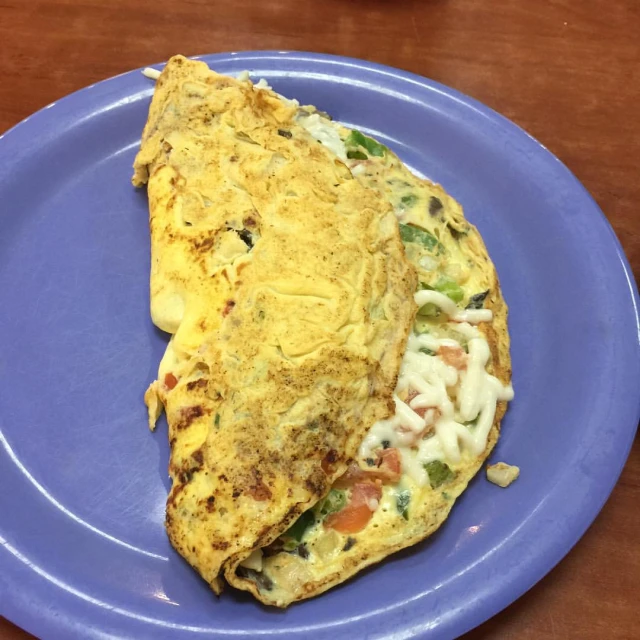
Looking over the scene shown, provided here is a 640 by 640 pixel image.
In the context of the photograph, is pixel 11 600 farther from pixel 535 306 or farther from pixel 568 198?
pixel 568 198

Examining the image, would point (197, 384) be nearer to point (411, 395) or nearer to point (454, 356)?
point (411, 395)

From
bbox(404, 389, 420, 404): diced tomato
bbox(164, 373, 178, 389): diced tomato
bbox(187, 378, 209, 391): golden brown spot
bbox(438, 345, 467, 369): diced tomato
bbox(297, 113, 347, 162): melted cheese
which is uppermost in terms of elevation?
bbox(297, 113, 347, 162): melted cheese

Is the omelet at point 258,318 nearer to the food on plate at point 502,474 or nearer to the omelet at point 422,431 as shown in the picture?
the omelet at point 422,431

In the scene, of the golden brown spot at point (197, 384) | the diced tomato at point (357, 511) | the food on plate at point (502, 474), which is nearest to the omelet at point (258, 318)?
the golden brown spot at point (197, 384)

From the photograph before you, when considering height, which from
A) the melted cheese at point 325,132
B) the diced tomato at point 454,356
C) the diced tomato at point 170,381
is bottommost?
the diced tomato at point 170,381

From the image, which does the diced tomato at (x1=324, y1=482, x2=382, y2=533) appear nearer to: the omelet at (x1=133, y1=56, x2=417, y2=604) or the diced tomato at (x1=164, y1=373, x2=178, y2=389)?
the omelet at (x1=133, y1=56, x2=417, y2=604)

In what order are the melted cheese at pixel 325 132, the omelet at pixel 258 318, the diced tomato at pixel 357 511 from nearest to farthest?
the omelet at pixel 258 318 < the diced tomato at pixel 357 511 < the melted cheese at pixel 325 132

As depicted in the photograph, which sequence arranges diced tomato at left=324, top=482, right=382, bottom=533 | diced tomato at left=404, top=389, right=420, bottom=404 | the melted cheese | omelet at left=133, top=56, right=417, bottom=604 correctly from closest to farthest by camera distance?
omelet at left=133, top=56, right=417, bottom=604 < diced tomato at left=324, top=482, right=382, bottom=533 < diced tomato at left=404, top=389, right=420, bottom=404 < the melted cheese

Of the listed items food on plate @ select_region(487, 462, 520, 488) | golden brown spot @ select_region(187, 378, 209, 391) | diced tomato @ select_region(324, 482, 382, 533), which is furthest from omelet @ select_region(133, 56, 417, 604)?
food on plate @ select_region(487, 462, 520, 488)
